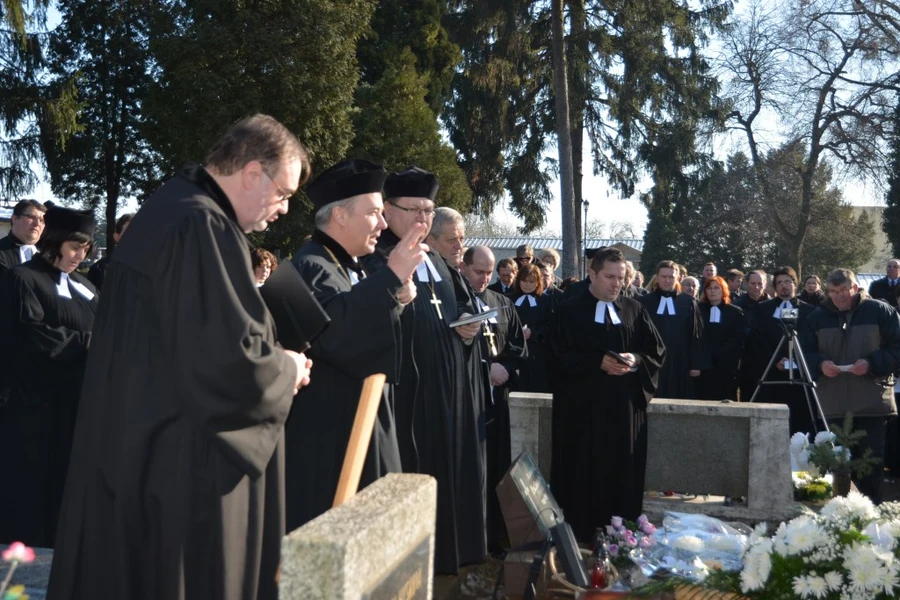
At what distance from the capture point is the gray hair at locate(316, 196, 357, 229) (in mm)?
4105

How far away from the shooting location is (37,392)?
6008 mm

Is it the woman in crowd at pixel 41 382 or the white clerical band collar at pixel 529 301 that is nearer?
the woman in crowd at pixel 41 382

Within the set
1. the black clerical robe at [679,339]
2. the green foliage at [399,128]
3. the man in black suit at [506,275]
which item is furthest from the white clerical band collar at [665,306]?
the green foliage at [399,128]

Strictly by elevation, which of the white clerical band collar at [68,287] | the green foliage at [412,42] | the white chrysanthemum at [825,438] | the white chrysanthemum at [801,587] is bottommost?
the white chrysanthemum at [825,438]

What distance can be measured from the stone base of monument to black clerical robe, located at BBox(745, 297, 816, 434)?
9.22m

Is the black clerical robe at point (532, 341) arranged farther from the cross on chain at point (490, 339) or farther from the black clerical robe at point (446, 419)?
the black clerical robe at point (446, 419)

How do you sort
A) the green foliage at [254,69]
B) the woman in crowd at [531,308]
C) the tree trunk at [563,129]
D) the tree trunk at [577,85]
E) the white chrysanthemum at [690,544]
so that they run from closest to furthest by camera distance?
1. the white chrysanthemum at [690,544]
2. the woman in crowd at [531,308]
3. the green foliage at [254,69]
4. the tree trunk at [563,129]
5. the tree trunk at [577,85]

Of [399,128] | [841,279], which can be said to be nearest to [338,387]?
[841,279]

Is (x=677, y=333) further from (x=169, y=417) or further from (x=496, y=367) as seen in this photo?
(x=169, y=417)

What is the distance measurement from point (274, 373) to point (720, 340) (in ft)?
31.2

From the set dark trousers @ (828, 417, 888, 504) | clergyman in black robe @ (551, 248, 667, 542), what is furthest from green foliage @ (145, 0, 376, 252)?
dark trousers @ (828, 417, 888, 504)

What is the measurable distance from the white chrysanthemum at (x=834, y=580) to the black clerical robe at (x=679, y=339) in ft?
26.8

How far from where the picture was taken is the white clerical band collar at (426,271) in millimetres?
5402

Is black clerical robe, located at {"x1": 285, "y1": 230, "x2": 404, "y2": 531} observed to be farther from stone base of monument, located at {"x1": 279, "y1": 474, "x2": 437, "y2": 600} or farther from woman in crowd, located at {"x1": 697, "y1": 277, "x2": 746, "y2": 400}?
woman in crowd, located at {"x1": 697, "y1": 277, "x2": 746, "y2": 400}
